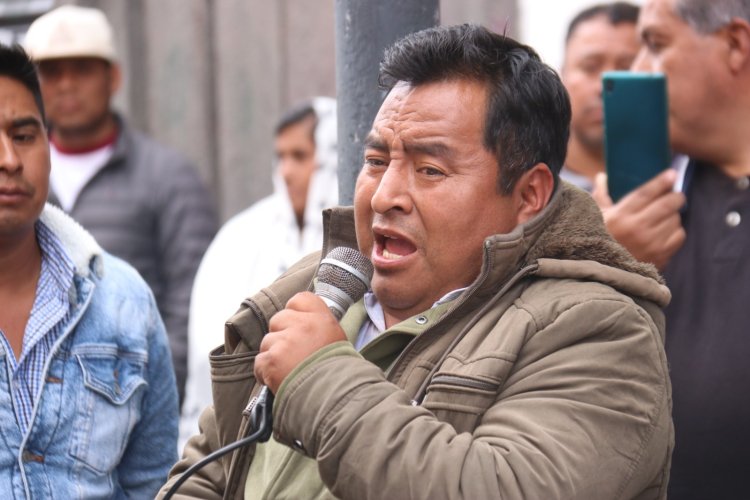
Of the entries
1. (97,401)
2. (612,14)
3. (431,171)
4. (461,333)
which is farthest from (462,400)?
(612,14)

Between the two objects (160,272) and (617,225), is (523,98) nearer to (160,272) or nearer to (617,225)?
(617,225)

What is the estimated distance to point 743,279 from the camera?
352 centimetres

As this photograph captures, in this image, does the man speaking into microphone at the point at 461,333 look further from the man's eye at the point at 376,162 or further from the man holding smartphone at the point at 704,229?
the man holding smartphone at the point at 704,229

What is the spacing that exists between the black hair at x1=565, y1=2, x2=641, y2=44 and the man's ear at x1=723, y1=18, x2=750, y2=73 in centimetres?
179

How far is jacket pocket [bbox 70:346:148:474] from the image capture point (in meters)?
3.63

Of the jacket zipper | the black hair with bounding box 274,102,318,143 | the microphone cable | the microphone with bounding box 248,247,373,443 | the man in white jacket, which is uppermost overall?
the microphone with bounding box 248,247,373,443

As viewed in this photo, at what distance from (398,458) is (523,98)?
0.84m

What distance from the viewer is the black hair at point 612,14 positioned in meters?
5.45

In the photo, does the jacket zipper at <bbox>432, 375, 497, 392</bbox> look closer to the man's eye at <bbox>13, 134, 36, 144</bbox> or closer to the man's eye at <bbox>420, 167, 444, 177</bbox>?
the man's eye at <bbox>420, 167, 444, 177</bbox>

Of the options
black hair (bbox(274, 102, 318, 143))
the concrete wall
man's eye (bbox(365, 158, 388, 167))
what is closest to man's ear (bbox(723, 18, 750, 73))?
man's eye (bbox(365, 158, 388, 167))

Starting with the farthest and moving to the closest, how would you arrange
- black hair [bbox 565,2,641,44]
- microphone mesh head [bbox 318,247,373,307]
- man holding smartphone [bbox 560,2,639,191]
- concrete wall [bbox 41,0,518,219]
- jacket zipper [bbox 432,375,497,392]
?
1. concrete wall [bbox 41,0,518,219]
2. black hair [bbox 565,2,641,44]
3. man holding smartphone [bbox 560,2,639,191]
4. microphone mesh head [bbox 318,247,373,307]
5. jacket zipper [bbox 432,375,497,392]

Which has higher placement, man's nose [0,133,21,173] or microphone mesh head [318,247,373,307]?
man's nose [0,133,21,173]

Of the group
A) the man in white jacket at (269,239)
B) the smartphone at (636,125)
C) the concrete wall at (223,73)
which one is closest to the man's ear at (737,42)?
the smartphone at (636,125)

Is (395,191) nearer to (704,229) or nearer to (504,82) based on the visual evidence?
(504,82)
